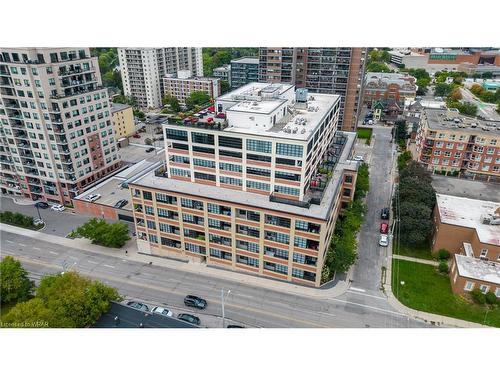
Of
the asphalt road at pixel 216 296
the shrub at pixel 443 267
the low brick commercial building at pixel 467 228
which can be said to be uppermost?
the low brick commercial building at pixel 467 228

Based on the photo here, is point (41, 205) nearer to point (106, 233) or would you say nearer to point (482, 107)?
point (106, 233)

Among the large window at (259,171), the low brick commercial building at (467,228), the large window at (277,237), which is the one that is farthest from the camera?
the low brick commercial building at (467,228)

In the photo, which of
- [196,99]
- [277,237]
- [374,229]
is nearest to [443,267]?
[374,229]

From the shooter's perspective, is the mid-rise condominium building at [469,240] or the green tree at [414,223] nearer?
the mid-rise condominium building at [469,240]

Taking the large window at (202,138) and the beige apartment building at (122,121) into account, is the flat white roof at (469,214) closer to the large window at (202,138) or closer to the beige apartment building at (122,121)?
the large window at (202,138)

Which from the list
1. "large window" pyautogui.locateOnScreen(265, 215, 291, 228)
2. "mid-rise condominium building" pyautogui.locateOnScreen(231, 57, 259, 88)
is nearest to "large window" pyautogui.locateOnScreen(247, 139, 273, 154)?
"large window" pyautogui.locateOnScreen(265, 215, 291, 228)

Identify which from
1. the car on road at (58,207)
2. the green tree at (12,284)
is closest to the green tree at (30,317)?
the green tree at (12,284)

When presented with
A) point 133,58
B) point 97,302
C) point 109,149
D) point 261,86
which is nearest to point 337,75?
point 261,86
